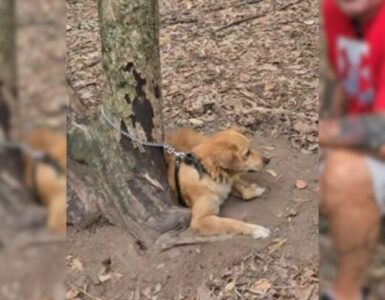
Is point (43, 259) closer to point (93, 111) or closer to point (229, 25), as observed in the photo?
point (93, 111)

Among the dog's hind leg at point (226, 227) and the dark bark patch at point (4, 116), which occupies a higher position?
the dark bark patch at point (4, 116)

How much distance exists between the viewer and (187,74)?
109 cm

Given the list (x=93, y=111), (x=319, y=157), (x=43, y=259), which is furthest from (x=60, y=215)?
(x=319, y=157)

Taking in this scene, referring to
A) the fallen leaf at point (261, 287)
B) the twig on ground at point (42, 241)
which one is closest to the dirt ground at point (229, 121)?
the fallen leaf at point (261, 287)

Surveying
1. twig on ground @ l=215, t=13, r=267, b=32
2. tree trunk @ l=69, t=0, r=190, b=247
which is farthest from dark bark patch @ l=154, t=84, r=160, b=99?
twig on ground @ l=215, t=13, r=267, b=32

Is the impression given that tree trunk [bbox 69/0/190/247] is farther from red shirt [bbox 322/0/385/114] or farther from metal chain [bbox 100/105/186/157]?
red shirt [bbox 322/0/385/114]

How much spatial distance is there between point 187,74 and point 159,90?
0.04 metres

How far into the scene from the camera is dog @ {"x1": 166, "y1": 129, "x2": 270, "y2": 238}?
1064mm

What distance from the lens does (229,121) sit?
1.08 m

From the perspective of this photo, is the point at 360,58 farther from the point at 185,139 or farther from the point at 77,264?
the point at 77,264

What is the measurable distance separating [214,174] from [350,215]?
0.25 metres

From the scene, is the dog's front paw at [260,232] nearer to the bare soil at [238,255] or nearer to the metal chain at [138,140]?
the bare soil at [238,255]

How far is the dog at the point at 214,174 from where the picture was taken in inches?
41.9

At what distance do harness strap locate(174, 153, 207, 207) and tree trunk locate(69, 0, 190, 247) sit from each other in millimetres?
11
